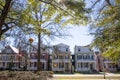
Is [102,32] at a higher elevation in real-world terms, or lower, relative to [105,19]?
lower

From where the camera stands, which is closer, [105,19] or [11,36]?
[105,19]

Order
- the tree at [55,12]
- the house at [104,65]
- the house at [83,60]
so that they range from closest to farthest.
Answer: the tree at [55,12] → the house at [83,60] → the house at [104,65]

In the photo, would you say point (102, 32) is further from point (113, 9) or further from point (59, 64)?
point (59, 64)

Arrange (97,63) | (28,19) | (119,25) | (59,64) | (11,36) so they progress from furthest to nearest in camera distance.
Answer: (97,63), (59,64), (11,36), (28,19), (119,25)

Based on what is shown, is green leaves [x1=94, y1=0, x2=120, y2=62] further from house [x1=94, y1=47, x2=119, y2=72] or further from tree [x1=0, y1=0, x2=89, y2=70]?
house [x1=94, y1=47, x2=119, y2=72]

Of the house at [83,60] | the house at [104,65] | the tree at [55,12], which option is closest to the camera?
the tree at [55,12]

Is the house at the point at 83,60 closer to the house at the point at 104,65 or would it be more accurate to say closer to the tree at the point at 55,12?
the house at the point at 104,65

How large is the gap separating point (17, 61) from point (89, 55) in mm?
21072

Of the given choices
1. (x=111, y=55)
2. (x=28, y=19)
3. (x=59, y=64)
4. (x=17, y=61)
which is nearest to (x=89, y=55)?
(x=59, y=64)

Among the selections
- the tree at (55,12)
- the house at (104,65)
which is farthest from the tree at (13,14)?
the house at (104,65)

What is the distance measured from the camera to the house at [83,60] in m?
58.7

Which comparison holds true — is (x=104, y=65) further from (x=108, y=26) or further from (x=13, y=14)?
(x=108, y=26)

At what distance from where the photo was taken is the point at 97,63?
62844 mm

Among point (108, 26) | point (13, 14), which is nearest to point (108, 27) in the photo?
point (108, 26)
